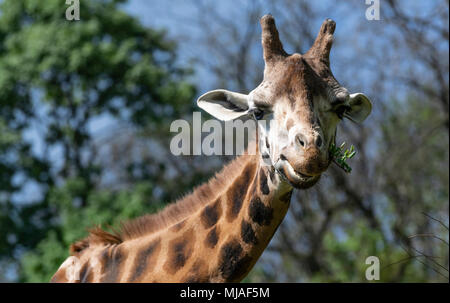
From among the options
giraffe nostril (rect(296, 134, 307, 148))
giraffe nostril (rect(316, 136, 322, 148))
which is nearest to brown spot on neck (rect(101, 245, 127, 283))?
giraffe nostril (rect(296, 134, 307, 148))

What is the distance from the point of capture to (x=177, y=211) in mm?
6223

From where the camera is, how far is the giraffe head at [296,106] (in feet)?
16.5

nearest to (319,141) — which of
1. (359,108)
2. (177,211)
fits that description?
(359,108)

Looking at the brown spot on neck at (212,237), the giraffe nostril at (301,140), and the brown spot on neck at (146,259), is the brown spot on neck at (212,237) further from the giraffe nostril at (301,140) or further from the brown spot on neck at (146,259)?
the giraffe nostril at (301,140)

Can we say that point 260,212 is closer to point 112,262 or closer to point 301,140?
point 301,140

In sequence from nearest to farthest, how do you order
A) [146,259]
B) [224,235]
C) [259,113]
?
[259,113] < [224,235] < [146,259]

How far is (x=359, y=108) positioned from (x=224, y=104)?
1.19 metres

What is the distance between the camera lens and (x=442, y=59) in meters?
15.9

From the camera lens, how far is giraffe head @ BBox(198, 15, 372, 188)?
5.02 metres

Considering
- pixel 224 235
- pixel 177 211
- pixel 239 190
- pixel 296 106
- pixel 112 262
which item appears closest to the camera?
pixel 296 106

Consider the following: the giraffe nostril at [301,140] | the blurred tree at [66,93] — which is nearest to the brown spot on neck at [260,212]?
the giraffe nostril at [301,140]

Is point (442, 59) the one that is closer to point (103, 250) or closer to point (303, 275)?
point (303, 275)

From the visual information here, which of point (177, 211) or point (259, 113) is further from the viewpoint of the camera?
point (177, 211)
